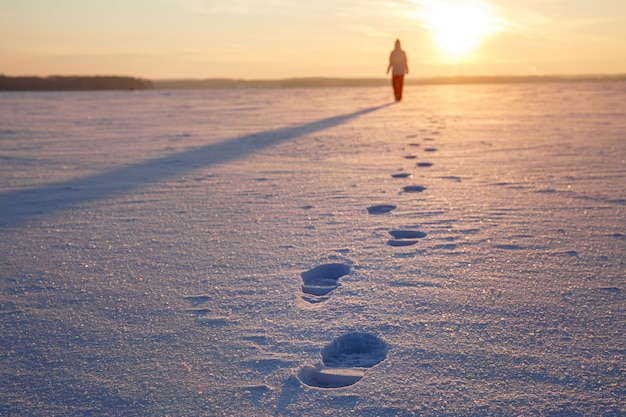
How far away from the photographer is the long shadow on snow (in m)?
2.84

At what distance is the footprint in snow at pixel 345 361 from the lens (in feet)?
3.83

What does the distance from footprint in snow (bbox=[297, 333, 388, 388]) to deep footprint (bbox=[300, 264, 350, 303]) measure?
0.90 feet

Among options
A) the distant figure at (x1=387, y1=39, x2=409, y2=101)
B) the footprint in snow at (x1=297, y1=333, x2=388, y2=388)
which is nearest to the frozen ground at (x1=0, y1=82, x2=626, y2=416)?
the footprint in snow at (x1=297, y1=333, x2=388, y2=388)

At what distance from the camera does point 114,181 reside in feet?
11.5

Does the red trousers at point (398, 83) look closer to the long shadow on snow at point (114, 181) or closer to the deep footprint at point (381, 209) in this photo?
the long shadow on snow at point (114, 181)

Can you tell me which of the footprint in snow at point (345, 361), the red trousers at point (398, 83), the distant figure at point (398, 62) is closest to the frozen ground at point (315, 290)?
the footprint in snow at point (345, 361)

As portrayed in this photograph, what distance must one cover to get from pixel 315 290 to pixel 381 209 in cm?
108

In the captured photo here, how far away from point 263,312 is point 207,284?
0.31 meters

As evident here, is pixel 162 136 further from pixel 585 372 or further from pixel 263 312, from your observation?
pixel 585 372

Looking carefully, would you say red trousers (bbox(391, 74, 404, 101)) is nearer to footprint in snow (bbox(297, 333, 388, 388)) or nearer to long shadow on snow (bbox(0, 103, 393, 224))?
long shadow on snow (bbox(0, 103, 393, 224))

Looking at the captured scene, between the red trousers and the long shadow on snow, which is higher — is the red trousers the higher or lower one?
the higher one

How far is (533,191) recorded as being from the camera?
9.79 ft

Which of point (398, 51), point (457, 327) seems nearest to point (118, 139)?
point (457, 327)

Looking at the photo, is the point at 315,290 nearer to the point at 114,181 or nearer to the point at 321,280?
the point at 321,280
